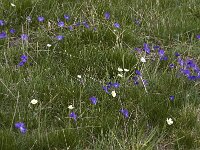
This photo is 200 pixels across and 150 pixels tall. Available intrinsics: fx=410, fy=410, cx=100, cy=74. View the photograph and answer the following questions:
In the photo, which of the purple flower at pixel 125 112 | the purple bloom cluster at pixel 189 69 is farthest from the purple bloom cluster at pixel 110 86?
the purple bloom cluster at pixel 189 69

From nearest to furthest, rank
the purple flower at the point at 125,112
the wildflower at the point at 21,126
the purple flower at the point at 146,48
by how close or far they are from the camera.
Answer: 1. the wildflower at the point at 21,126
2. the purple flower at the point at 125,112
3. the purple flower at the point at 146,48

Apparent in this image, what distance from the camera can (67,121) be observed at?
3494 mm

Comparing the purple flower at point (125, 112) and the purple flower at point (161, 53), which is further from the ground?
the purple flower at point (161, 53)

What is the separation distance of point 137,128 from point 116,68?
100 cm

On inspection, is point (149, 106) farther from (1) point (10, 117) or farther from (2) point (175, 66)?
(1) point (10, 117)

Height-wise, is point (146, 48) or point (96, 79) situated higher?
point (146, 48)

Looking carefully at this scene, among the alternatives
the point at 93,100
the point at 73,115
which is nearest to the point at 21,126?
the point at 73,115

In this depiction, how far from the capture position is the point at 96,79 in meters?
4.08

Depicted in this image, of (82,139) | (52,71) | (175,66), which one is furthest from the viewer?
(175,66)

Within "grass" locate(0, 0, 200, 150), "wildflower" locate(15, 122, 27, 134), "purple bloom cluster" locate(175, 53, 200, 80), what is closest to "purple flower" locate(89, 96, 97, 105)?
"grass" locate(0, 0, 200, 150)

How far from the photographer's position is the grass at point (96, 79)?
3379 mm

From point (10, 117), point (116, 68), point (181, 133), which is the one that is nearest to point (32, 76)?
point (10, 117)

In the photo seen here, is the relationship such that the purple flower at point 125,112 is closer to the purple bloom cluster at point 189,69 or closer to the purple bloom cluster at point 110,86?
the purple bloom cluster at point 110,86

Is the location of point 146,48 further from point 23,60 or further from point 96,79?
point 23,60
